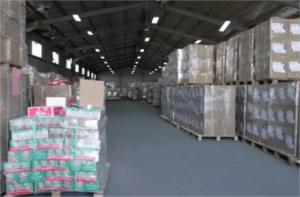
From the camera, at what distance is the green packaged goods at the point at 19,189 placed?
273cm

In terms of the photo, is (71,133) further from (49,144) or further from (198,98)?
(198,98)

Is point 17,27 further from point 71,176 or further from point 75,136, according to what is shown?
point 71,176

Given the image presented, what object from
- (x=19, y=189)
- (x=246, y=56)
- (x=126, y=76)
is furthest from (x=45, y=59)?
(x=126, y=76)

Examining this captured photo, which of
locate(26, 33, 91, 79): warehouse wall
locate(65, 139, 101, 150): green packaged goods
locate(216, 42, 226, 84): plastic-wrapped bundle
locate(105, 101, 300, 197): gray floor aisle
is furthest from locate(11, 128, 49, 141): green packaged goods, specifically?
locate(26, 33, 91, 79): warehouse wall

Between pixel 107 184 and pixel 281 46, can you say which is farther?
pixel 281 46

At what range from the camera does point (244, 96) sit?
20.1 feet

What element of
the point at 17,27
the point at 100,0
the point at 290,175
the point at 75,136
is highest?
the point at 100,0

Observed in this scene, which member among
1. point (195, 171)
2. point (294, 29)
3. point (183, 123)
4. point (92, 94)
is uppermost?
point (294, 29)

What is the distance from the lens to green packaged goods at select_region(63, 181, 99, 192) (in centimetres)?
282

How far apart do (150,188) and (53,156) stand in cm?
125

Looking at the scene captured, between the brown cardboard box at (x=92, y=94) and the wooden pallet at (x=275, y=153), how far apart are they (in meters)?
3.28

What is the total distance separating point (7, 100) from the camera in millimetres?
2883

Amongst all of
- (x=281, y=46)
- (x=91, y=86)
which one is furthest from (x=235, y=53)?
(x=91, y=86)

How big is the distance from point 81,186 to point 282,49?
175 inches
